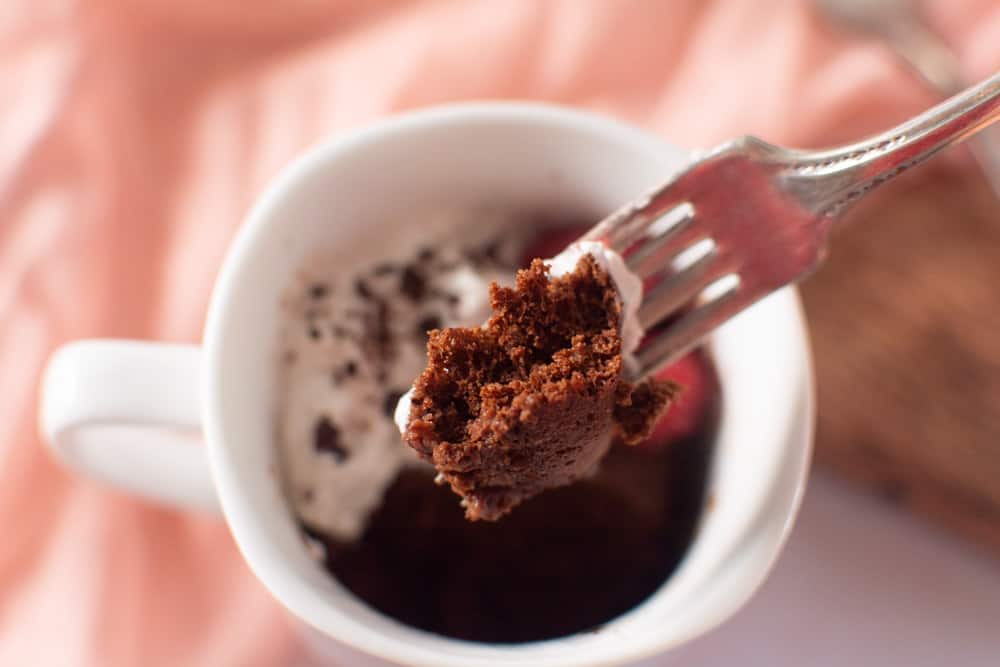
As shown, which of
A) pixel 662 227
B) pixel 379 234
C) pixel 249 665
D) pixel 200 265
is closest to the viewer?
pixel 662 227

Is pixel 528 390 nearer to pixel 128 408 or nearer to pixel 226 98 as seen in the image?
pixel 128 408

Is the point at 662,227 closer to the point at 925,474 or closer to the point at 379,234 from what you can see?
the point at 379,234

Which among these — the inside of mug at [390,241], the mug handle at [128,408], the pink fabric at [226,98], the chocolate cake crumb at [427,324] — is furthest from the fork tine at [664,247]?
the pink fabric at [226,98]

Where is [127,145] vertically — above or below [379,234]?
above

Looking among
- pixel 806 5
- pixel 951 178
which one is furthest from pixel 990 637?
pixel 806 5

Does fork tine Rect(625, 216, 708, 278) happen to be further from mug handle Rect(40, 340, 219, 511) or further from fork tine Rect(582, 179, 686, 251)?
mug handle Rect(40, 340, 219, 511)

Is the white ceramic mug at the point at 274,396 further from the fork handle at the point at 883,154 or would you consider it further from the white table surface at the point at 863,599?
the white table surface at the point at 863,599

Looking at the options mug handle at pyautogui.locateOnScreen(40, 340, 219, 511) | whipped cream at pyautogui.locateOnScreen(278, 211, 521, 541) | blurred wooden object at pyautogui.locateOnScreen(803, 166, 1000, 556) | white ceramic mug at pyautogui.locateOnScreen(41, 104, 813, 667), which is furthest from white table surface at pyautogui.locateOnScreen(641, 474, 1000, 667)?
mug handle at pyautogui.locateOnScreen(40, 340, 219, 511)

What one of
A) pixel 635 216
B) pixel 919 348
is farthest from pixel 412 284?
pixel 919 348
